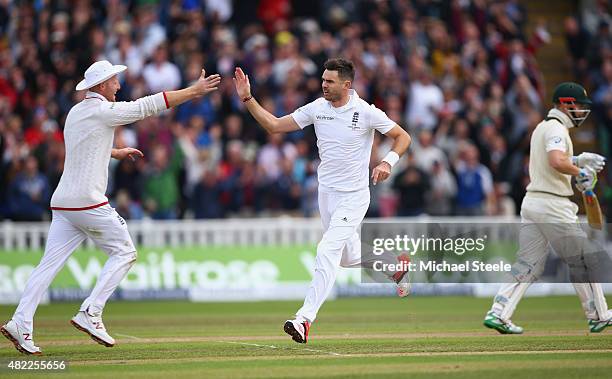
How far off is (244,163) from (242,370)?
42.4ft

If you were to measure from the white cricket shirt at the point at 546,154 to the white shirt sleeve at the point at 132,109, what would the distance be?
428 centimetres

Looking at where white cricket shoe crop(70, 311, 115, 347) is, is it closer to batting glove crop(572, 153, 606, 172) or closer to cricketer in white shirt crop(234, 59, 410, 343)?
cricketer in white shirt crop(234, 59, 410, 343)

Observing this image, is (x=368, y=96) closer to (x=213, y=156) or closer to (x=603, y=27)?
(x=213, y=156)

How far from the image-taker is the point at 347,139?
13.2 m

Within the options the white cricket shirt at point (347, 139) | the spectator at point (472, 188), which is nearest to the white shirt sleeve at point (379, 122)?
the white cricket shirt at point (347, 139)

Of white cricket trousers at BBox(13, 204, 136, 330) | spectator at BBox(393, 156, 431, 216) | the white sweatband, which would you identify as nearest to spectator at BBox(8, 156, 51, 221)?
spectator at BBox(393, 156, 431, 216)

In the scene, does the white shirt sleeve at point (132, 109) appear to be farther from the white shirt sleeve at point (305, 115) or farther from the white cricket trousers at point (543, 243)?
the white cricket trousers at point (543, 243)

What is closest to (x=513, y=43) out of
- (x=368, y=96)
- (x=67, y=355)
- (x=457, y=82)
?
(x=457, y=82)

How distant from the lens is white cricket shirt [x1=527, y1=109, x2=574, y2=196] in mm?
13531

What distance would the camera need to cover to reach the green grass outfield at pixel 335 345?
10.8m

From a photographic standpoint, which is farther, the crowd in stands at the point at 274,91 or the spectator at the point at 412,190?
the crowd in stands at the point at 274,91

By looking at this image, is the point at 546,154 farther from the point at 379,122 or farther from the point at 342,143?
the point at 342,143

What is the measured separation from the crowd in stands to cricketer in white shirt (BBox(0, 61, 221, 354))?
983 centimetres

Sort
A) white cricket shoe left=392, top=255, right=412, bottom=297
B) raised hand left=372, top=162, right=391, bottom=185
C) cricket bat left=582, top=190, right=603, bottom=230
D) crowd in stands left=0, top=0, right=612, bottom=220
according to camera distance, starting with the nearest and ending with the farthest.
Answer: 1. raised hand left=372, top=162, right=391, bottom=185
2. cricket bat left=582, top=190, right=603, bottom=230
3. white cricket shoe left=392, top=255, right=412, bottom=297
4. crowd in stands left=0, top=0, right=612, bottom=220
